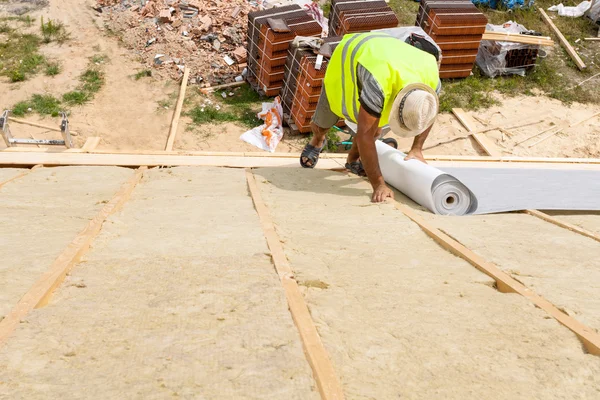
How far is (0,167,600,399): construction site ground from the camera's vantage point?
1.49 metres

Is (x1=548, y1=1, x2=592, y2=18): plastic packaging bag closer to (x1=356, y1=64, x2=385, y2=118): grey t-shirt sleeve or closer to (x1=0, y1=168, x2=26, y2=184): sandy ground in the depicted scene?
(x1=356, y1=64, x2=385, y2=118): grey t-shirt sleeve

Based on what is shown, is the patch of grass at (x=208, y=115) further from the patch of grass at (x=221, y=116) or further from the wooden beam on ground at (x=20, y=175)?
the wooden beam on ground at (x=20, y=175)

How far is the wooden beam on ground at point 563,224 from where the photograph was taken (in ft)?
9.95

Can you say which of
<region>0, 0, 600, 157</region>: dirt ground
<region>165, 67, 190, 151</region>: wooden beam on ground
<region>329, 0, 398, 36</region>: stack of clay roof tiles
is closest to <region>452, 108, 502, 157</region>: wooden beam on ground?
<region>0, 0, 600, 157</region>: dirt ground

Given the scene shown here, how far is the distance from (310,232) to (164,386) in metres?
1.53

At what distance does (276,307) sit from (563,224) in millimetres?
2359

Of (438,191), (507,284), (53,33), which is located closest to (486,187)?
(438,191)

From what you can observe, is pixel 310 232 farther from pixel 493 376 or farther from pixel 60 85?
pixel 60 85

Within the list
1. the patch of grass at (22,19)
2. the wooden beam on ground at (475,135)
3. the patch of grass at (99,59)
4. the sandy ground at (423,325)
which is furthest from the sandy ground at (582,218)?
the patch of grass at (22,19)

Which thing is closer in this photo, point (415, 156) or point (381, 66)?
point (381, 66)

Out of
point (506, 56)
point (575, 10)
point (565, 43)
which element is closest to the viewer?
point (506, 56)

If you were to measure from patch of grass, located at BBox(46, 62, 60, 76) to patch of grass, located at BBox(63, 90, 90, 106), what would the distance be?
28.7 inches

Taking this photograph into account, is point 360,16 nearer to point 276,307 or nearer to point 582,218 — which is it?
point 582,218

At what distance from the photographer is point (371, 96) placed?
3.32m
